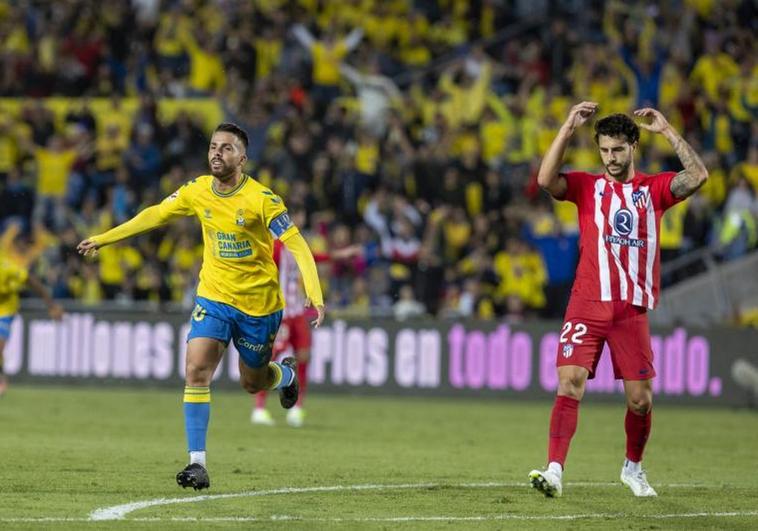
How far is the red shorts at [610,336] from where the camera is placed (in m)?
9.82

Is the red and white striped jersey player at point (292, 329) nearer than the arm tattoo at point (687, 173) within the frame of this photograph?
No

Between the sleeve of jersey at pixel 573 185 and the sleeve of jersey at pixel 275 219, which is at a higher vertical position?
the sleeve of jersey at pixel 573 185

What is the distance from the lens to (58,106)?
2691 cm

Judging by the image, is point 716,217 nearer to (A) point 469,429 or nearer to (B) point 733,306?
(B) point 733,306

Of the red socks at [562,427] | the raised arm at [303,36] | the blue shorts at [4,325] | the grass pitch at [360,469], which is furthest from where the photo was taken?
the raised arm at [303,36]

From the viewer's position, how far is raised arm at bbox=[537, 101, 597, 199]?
31.5 ft

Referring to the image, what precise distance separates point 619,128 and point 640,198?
1.66 ft

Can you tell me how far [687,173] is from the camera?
9.78 metres

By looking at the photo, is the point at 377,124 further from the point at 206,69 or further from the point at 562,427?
the point at 562,427

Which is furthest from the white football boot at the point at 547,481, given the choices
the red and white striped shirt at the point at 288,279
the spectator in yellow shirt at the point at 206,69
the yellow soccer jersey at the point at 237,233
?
the spectator in yellow shirt at the point at 206,69

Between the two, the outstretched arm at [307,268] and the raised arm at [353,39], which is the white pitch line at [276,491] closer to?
the outstretched arm at [307,268]

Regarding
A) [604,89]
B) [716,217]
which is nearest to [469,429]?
[716,217]

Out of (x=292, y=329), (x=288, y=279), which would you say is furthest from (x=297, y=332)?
(x=288, y=279)

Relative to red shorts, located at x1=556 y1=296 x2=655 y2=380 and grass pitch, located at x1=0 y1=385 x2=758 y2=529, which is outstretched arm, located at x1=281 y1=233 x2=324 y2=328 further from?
red shorts, located at x1=556 y1=296 x2=655 y2=380
